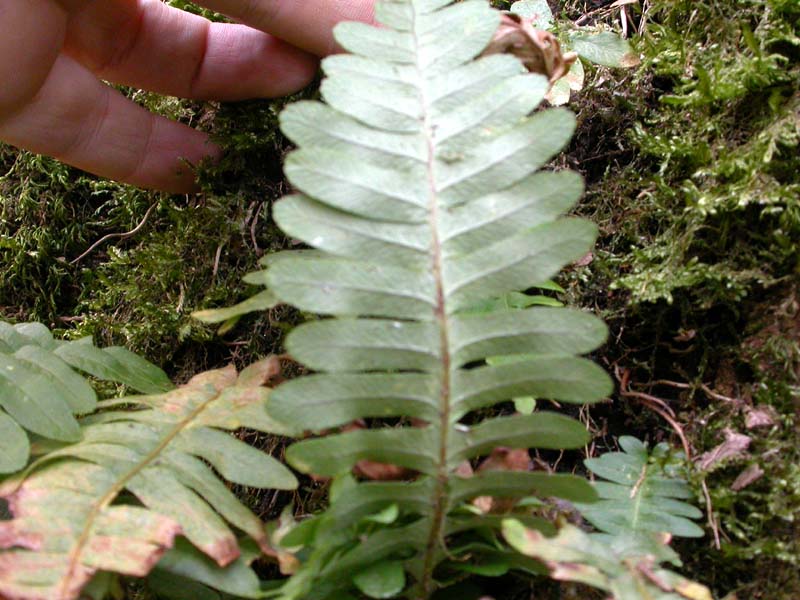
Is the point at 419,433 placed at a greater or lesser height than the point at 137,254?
greater

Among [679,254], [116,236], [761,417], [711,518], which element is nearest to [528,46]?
[679,254]

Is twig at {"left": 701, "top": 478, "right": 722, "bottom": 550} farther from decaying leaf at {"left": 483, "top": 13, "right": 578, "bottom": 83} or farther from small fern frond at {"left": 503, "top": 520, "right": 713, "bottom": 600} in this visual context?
decaying leaf at {"left": 483, "top": 13, "right": 578, "bottom": 83}

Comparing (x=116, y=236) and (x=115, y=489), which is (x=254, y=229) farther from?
(x=115, y=489)

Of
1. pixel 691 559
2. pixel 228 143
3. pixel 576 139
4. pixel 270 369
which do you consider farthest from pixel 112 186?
pixel 691 559

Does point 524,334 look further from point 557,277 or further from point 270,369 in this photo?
point 557,277

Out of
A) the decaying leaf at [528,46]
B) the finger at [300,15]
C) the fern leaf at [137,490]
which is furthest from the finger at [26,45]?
the decaying leaf at [528,46]
